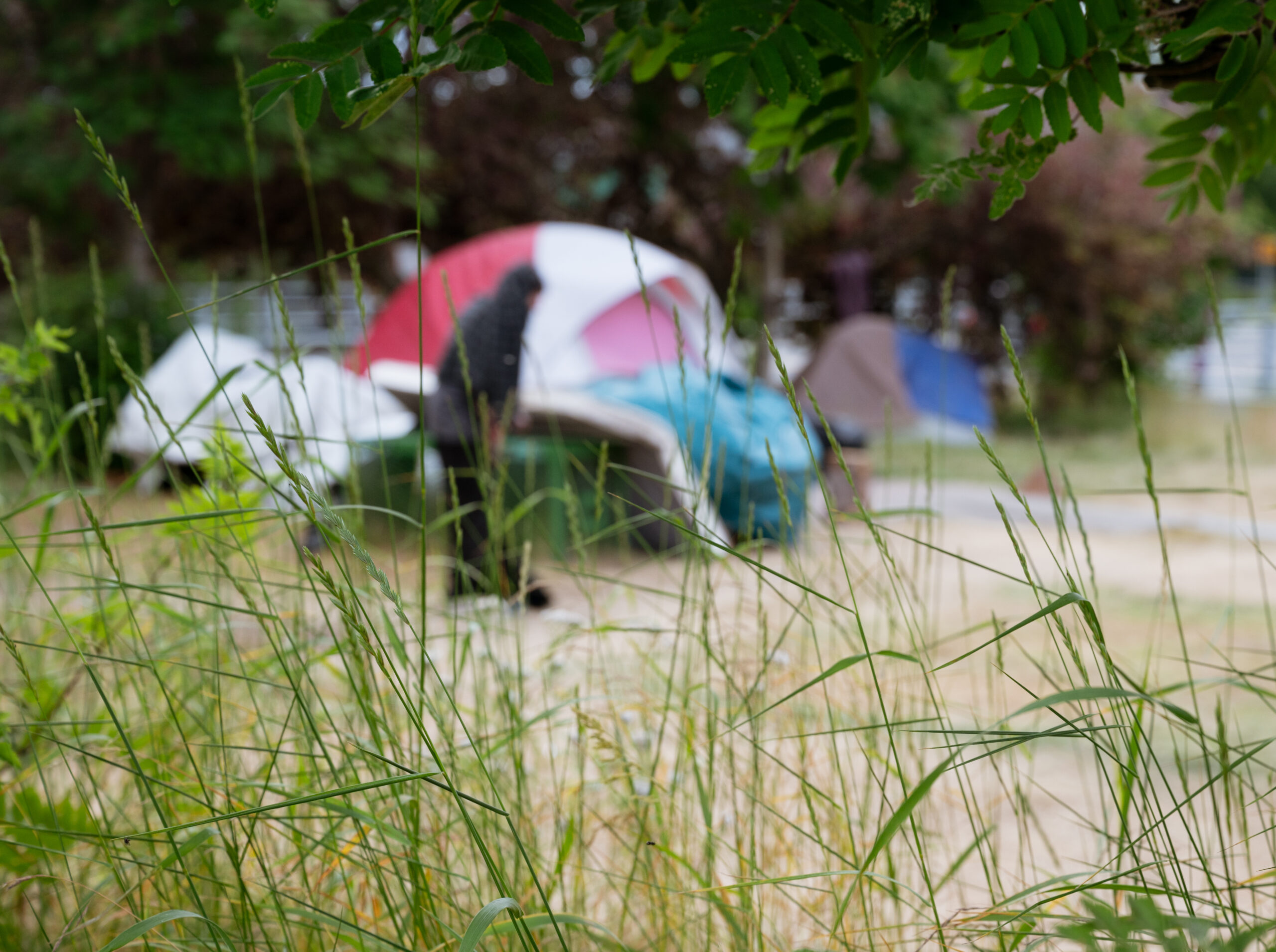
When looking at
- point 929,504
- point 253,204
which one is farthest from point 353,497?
point 253,204

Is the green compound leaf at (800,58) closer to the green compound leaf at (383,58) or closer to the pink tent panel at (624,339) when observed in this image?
the green compound leaf at (383,58)

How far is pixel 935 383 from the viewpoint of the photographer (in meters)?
9.68

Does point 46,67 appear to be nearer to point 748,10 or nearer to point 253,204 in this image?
point 253,204

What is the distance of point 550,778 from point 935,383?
819 centimetres

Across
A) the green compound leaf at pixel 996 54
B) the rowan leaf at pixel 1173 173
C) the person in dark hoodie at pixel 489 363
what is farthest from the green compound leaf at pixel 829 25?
the person in dark hoodie at pixel 489 363

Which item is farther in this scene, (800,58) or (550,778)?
(550,778)

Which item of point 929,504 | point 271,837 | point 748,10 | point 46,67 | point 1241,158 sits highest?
point 46,67

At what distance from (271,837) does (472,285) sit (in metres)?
5.98

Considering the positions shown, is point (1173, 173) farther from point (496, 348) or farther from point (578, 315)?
point (578, 315)

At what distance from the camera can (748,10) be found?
1.03 meters

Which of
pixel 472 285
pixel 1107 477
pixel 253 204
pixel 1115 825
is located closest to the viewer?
pixel 1115 825

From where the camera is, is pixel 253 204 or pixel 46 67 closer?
pixel 46 67

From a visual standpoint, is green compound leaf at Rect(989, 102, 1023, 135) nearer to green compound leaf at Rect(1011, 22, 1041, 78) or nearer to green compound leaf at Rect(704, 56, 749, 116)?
green compound leaf at Rect(1011, 22, 1041, 78)

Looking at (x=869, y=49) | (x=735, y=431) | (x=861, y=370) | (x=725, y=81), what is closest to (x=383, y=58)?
(x=725, y=81)
